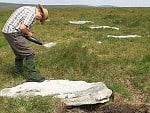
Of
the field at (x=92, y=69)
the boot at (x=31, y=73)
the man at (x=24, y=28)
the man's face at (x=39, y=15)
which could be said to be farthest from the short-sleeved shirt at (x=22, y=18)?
the field at (x=92, y=69)

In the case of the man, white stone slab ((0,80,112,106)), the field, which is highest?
the man

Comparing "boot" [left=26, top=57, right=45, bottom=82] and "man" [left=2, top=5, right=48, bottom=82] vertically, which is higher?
"man" [left=2, top=5, right=48, bottom=82]

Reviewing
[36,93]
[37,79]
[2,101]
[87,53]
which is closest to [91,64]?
[87,53]

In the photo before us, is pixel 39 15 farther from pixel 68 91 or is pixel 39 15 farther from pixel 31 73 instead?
pixel 68 91

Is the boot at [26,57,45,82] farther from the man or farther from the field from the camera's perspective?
the field

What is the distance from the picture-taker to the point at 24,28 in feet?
39.8

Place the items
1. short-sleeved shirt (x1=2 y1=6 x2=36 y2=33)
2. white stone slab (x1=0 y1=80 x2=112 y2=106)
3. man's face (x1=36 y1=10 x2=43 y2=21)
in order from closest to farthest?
1. white stone slab (x1=0 y1=80 x2=112 y2=106)
2. short-sleeved shirt (x1=2 y1=6 x2=36 y2=33)
3. man's face (x1=36 y1=10 x2=43 y2=21)

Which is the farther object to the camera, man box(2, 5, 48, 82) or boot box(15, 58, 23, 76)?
boot box(15, 58, 23, 76)

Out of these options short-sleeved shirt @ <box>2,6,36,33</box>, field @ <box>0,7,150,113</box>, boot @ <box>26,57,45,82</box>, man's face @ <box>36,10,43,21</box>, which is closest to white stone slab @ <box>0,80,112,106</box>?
field @ <box>0,7,150,113</box>

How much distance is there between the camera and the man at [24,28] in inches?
481

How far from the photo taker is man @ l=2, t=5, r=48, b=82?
Answer: 1223cm

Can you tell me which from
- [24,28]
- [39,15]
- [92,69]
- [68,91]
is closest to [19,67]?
[24,28]

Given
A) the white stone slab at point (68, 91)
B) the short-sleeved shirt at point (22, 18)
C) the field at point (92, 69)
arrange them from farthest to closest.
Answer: the short-sleeved shirt at point (22, 18), the white stone slab at point (68, 91), the field at point (92, 69)

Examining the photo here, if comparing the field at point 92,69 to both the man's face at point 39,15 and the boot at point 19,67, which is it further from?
the man's face at point 39,15
